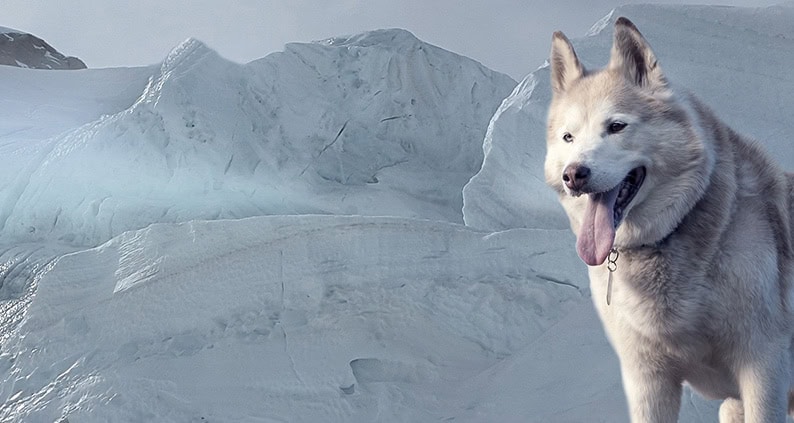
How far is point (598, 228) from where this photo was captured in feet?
6.92

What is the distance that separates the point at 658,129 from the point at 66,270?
3.38 meters

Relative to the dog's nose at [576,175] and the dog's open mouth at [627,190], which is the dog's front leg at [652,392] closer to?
the dog's open mouth at [627,190]

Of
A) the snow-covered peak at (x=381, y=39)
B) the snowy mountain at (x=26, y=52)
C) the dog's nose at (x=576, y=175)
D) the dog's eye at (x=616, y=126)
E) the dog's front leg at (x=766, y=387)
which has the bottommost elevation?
the snowy mountain at (x=26, y=52)

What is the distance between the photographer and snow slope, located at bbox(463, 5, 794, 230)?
212 inches

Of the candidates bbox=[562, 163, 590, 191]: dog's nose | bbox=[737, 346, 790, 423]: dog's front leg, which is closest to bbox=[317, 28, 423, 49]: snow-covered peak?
bbox=[562, 163, 590, 191]: dog's nose

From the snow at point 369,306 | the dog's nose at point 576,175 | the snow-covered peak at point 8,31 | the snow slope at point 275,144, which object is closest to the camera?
the dog's nose at point 576,175

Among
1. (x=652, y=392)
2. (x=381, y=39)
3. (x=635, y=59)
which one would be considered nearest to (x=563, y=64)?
(x=635, y=59)

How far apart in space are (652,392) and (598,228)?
51cm

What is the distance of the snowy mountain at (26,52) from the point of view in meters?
21.0

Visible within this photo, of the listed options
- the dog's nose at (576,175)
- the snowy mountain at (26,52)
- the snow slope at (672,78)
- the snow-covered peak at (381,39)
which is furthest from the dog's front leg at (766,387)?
the snowy mountain at (26,52)

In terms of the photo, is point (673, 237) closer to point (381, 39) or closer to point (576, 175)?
point (576, 175)

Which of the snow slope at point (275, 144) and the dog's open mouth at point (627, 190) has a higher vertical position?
the dog's open mouth at point (627, 190)

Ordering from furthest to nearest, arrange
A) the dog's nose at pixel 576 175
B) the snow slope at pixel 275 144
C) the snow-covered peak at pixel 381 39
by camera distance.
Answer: the snow-covered peak at pixel 381 39
the snow slope at pixel 275 144
the dog's nose at pixel 576 175

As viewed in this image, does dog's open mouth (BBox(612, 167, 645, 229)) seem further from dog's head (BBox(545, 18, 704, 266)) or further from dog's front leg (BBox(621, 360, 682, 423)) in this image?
dog's front leg (BBox(621, 360, 682, 423))
